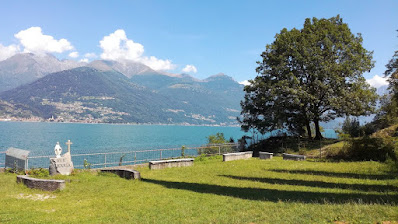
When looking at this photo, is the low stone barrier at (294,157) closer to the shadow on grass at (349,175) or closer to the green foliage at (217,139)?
the shadow on grass at (349,175)

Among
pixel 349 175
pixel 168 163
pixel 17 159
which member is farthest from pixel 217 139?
pixel 17 159

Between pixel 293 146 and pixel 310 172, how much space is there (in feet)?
48.3

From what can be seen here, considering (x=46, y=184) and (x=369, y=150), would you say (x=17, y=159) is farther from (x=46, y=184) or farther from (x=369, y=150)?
(x=369, y=150)

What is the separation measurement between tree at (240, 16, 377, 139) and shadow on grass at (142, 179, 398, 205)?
18272mm

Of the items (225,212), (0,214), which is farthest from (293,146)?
(0,214)

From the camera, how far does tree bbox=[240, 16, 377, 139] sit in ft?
→ 93.8

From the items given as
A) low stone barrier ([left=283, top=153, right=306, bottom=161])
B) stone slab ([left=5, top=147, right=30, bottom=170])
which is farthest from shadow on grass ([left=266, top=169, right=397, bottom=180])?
stone slab ([left=5, top=147, right=30, bottom=170])

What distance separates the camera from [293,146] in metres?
29.5

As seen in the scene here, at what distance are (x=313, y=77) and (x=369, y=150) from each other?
12.1m

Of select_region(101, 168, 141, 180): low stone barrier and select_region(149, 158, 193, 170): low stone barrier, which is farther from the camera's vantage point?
select_region(149, 158, 193, 170): low stone barrier

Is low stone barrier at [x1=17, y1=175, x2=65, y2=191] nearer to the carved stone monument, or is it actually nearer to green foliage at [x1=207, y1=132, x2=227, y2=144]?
the carved stone monument

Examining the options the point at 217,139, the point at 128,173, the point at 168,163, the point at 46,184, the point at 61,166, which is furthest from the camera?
the point at 217,139

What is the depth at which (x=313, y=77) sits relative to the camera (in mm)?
29734

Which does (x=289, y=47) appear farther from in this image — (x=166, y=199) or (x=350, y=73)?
(x=166, y=199)
